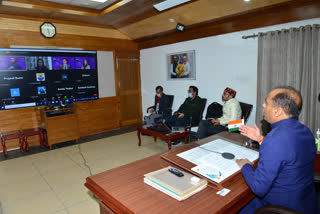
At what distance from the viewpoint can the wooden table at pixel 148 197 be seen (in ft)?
3.38

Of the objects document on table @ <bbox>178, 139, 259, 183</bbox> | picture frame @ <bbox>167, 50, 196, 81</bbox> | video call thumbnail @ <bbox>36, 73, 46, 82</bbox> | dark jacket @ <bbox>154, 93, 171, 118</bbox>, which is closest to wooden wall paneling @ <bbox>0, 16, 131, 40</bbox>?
video call thumbnail @ <bbox>36, 73, 46, 82</bbox>

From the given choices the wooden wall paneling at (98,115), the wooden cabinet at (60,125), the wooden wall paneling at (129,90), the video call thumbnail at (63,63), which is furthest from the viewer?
the wooden wall paneling at (129,90)

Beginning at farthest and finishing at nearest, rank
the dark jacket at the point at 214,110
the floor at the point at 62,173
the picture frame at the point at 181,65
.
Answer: the picture frame at the point at 181,65
the dark jacket at the point at 214,110
the floor at the point at 62,173

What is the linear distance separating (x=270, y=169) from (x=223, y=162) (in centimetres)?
37

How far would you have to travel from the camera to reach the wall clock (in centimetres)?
442

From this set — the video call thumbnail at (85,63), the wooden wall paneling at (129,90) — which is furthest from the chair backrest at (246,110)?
the video call thumbnail at (85,63)

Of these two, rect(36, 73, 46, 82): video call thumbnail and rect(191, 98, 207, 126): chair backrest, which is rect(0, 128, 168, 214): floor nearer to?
rect(191, 98, 207, 126): chair backrest

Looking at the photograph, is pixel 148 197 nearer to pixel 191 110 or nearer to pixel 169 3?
pixel 169 3

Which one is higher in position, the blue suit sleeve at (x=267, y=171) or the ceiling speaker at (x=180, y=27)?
the ceiling speaker at (x=180, y=27)

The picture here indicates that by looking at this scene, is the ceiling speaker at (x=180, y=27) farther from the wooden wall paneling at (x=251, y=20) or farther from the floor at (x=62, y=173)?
the floor at (x=62, y=173)

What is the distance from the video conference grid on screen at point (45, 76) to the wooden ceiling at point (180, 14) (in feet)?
2.61

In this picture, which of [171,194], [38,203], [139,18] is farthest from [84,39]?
[171,194]

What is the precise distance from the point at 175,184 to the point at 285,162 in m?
0.59

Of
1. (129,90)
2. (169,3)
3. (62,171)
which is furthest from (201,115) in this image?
(62,171)
